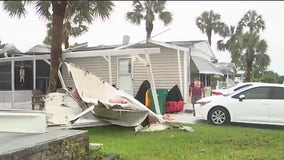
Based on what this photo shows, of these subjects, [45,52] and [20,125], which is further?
[45,52]

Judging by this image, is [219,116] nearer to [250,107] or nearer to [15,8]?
[250,107]

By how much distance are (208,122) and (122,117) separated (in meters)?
3.52

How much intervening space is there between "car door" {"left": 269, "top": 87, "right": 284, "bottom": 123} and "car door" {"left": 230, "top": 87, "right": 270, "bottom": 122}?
16 centimetres

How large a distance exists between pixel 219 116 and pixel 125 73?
8.48 meters

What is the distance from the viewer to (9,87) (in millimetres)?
21234

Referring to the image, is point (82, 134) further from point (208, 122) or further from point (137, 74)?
point (137, 74)

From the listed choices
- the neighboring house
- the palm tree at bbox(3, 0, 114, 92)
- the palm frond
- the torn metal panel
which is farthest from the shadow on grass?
the palm frond

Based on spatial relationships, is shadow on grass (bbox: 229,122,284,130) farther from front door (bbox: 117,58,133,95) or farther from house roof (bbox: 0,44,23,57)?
house roof (bbox: 0,44,23,57)

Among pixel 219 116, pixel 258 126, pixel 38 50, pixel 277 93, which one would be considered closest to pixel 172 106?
pixel 219 116

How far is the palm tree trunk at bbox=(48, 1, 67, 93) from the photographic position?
15367mm

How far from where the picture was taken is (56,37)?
15578 mm

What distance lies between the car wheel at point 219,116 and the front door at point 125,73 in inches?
311

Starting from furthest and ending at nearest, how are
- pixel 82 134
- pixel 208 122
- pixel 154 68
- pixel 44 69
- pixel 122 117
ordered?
1. pixel 44 69
2. pixel 154 68
3. pixel 208 122
4. pixel 122 117
5. pixel 82 134

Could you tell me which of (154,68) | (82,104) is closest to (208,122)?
(82,104)
